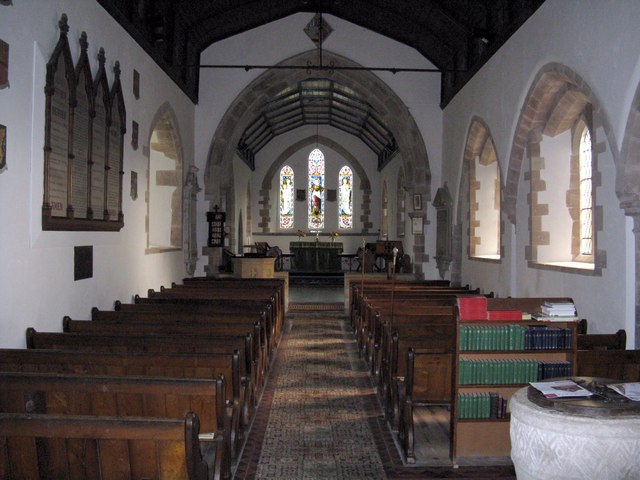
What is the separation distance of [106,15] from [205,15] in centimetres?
376

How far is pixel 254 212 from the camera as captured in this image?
21.2 meters

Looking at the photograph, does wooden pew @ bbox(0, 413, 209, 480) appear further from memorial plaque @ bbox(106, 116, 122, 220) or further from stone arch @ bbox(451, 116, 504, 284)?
stone arch @ bbox(451, 116, 504, 284)

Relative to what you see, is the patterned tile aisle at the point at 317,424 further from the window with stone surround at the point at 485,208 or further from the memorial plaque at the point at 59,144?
the window with stone surround at the point at 485,208

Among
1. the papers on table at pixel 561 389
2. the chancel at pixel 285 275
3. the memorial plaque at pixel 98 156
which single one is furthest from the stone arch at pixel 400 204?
the papers on table at pixel 561 389

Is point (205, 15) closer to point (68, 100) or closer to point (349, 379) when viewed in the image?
point (68, 100)

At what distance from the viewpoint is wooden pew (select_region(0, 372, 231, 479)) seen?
284 cm

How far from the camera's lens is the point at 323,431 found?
445cm

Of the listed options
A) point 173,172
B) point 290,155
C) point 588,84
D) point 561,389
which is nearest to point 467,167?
point 588,84

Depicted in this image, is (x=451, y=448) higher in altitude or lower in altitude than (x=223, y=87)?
lower

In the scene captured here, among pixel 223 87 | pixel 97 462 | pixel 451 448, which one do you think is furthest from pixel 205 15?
pixel 97 462

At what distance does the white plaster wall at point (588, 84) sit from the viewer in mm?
4805

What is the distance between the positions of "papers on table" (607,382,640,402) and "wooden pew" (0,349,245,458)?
6.60 feet

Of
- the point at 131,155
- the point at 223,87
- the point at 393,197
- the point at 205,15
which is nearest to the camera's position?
the point at 131,155

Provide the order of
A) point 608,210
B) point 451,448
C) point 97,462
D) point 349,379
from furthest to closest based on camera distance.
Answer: point 349,379 < point 608,210 < point 451,448 < point 97,462
